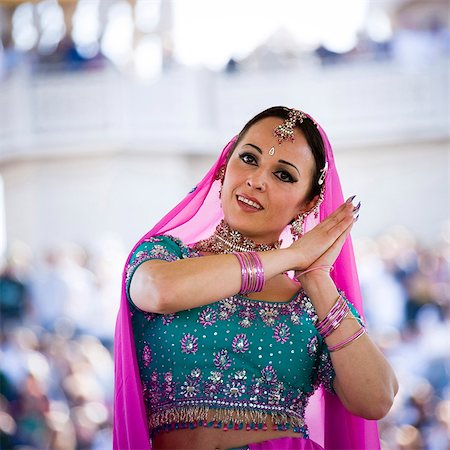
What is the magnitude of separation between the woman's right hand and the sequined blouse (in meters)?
0.13

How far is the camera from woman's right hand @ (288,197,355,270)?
1.46 metres

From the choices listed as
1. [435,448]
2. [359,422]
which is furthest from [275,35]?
[359,422]

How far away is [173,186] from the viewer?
770 cm

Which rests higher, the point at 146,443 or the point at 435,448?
the point at 146,443

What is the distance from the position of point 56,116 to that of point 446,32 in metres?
3.58

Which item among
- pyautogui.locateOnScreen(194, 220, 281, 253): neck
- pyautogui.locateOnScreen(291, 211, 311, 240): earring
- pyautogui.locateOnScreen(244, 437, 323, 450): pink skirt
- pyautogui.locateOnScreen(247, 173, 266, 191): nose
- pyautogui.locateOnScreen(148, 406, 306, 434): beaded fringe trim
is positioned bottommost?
pyautogui.locateOnScreen(244, 437, 323, 450): pink skirt

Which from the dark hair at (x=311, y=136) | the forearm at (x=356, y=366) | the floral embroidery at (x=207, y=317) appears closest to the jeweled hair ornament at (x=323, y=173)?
the dark hair at (x=311, y=136)

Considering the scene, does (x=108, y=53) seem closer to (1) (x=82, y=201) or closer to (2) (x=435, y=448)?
(1) (x=82, y=201)

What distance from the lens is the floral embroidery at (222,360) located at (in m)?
1.45

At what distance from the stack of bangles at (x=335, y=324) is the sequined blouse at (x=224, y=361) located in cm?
6

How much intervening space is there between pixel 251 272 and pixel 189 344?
0.18 meters

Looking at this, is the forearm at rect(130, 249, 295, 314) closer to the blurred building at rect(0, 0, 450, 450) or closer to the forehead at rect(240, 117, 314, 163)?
the forehead at rect(240, 117, 314, 163)

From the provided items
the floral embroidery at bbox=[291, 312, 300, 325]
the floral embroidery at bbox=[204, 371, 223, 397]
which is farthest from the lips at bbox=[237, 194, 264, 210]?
the floral embroidery at bbox=[204, 371, 223, 397]

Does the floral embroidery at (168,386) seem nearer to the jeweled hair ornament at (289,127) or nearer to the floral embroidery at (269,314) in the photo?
the floral embroidery at (269,314)
